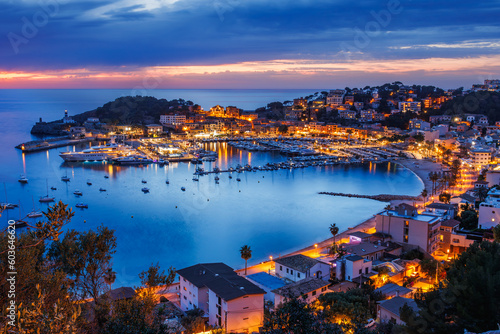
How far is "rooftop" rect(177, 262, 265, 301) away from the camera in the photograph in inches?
195

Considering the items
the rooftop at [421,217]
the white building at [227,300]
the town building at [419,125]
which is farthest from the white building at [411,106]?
the white building at [227,300]

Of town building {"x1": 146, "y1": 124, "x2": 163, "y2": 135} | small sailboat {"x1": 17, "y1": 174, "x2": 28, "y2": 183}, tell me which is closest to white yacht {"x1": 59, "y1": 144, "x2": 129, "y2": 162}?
small sailboat {"x1": 17, "y1": 174, "x2": 28, "y2": 183}

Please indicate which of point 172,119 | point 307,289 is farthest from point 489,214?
point 172,119

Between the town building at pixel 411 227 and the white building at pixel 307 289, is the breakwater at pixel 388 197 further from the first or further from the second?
the white building at pixel 307 289

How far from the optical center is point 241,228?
1081 cm

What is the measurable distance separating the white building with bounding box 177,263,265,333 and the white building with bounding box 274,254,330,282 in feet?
4.18

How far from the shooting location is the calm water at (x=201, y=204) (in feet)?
30.8

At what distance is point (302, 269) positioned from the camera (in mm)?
6527

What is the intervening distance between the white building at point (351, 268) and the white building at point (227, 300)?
1879 millimetres

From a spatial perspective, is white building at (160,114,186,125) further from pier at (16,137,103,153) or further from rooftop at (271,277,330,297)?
rooftop at (271,277,330,297)

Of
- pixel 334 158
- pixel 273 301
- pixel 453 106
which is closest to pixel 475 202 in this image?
pixel 273 301

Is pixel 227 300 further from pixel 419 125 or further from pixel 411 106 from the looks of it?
pixel 411 106

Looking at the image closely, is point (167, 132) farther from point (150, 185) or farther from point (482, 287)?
point (482, 287)

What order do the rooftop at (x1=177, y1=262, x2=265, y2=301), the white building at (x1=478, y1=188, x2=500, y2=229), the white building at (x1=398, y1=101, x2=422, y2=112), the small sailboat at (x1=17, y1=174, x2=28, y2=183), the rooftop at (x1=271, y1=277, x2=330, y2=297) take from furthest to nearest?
the white building at (x1=398, y1=101, x2=422, y2=112) → the small sailboat at (x1=17, y1=174, x2=28, y2=183) → the white building at (x1=478, y1=188, x2=500, y2=229) → the rooftop at (x1=271, y1=277, x2=330, y2=297) → the rooftop at (x1=177, y1=262, x2=265, y2=301)
